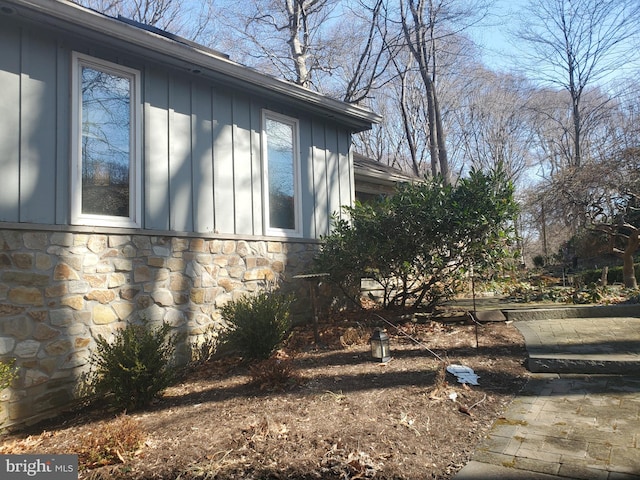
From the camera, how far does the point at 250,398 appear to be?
367cm

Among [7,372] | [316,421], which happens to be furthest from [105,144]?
[316,421]

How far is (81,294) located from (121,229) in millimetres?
754

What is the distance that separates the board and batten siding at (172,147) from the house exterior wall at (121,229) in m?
0.01

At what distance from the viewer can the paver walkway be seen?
2.35 m

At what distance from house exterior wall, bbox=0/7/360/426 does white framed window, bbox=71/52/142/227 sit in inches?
3.3

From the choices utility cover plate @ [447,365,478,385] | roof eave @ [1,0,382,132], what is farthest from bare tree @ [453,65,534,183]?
utility cover plate @ [447,365,478,385]

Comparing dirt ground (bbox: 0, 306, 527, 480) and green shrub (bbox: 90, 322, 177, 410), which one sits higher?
green shrub (bbox: 90, 322, 177, 410)

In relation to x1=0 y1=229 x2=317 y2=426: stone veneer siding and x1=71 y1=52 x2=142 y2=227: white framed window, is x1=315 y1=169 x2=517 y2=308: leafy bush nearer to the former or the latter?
x1=0 y1=229 x2=317 y2=426: stone veneer siding

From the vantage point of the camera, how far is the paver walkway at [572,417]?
7.71 ft

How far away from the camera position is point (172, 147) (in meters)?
5.05

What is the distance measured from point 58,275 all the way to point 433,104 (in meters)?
11.9

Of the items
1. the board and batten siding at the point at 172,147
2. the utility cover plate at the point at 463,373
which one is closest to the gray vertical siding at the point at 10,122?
the board and batten siding at the point at 172,147

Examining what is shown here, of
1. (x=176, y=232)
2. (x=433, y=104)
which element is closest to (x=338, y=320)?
(x=176, y=232)

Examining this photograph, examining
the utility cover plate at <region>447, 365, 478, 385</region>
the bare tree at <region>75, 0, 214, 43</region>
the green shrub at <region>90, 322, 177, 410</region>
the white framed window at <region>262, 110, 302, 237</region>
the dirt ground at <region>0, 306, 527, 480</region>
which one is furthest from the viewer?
the bare tree at <region>75, 0, 214, 43</region>
